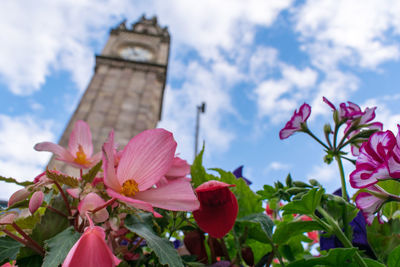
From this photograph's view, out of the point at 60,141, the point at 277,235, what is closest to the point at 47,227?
the point at 277,235

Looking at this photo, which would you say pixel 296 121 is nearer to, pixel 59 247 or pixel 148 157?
pixel 148 157

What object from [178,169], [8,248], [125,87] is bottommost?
[8,248]

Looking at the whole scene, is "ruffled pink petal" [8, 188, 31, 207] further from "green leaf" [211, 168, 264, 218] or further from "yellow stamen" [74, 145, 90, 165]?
"green leaf" [211, 168, 264, 218]

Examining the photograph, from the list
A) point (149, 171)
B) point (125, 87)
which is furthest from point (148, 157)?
point (125, 87)

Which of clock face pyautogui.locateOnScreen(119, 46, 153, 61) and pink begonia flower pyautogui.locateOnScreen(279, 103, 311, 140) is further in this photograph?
clock face pyautogui.locateOnScreen(119, 46, 153, 61)

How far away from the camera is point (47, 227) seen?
326mm

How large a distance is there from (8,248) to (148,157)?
183 mm

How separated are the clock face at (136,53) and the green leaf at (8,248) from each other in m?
8.54

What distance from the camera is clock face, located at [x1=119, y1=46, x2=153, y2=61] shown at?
8461 mm

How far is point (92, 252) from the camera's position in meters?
0.24

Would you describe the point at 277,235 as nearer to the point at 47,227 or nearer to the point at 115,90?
the point at 47,227

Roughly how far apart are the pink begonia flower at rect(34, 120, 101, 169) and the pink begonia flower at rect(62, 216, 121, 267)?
19 cm

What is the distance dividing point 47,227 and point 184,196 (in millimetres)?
163

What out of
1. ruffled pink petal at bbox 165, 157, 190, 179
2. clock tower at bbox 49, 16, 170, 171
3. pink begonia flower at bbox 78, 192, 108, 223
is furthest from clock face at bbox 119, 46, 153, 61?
pink begonia flower at bbox 78, 192, 108, 223
